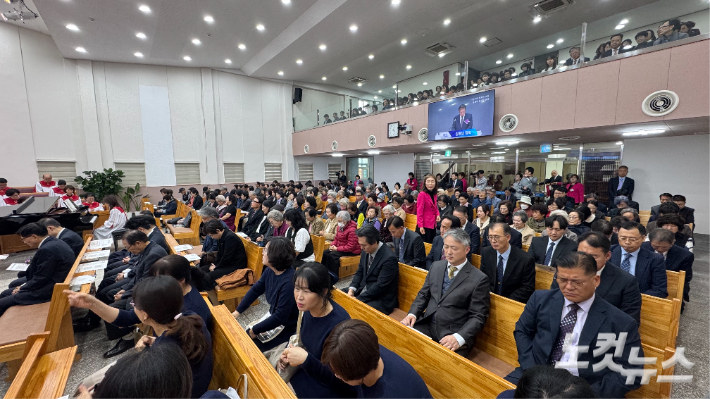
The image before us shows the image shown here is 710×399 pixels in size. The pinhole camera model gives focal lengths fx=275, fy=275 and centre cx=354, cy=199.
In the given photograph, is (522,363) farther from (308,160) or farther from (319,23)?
(308,160)

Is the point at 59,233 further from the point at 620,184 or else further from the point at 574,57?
the point at 620,184

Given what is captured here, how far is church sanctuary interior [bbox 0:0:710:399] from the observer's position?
150 centimetres

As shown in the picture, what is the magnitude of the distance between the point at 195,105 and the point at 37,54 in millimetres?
4666

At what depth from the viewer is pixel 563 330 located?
5.36ft

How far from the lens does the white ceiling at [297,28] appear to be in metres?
7.38

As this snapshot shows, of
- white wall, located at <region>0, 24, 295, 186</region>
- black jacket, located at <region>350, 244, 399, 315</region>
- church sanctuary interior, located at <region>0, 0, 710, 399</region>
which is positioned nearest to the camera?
church sanctuary interior, located at <region>0, 0, 710, 399</region>

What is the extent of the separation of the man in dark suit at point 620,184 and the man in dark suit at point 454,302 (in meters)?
7.24

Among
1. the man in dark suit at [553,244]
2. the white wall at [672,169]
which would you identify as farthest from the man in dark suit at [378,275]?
the white wall at [672,169]

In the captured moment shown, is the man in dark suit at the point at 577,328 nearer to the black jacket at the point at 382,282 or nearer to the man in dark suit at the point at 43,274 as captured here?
the black jacket at the point at 382,282

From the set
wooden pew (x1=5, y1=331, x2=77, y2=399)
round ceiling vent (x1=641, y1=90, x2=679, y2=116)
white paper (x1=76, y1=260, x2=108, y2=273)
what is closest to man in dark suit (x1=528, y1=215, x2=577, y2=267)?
round ceiling vent (x1=641, y1=90, x2=679, y2=116)

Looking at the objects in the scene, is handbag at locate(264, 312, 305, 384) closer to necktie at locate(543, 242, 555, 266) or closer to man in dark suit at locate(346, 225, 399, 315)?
man in dark suit at locate(346, 225, 399, 315)

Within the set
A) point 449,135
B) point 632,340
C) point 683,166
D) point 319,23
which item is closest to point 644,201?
point 683,166

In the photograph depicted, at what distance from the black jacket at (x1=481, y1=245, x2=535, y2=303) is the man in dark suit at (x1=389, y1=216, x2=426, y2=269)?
2.96ft

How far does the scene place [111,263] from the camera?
4086 millimetres
